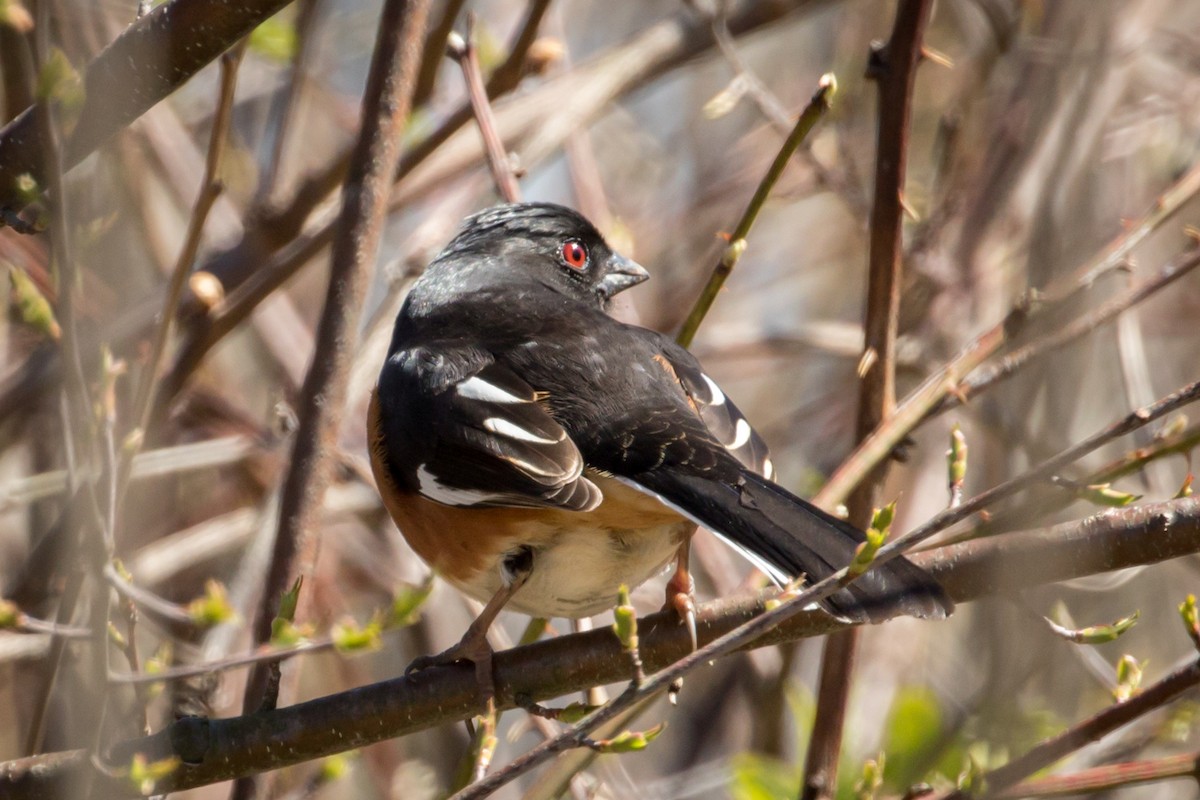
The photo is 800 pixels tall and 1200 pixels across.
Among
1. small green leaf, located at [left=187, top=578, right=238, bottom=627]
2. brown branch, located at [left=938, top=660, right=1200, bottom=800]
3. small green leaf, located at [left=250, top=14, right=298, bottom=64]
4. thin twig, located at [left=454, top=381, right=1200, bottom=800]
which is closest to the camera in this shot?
thin twig, located at [left=454, top=381, right=1200, bottom=800]

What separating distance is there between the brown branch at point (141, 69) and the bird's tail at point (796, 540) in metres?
0.99

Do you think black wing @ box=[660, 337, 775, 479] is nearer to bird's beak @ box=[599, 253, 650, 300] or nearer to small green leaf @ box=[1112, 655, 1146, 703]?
bird's beak @ box=[599, 253, 650, 300]

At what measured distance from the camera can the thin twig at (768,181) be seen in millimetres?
2127

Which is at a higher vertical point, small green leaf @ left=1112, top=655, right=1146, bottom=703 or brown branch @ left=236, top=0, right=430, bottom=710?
brown branch @ left=236, top=0, right=430, bottom=710

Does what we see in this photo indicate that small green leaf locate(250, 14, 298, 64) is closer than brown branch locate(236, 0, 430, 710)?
No

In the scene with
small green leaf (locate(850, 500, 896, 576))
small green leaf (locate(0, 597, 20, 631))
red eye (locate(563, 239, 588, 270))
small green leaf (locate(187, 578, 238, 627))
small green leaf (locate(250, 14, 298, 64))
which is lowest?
small green leaf (locate(850, 500, 896, 576))

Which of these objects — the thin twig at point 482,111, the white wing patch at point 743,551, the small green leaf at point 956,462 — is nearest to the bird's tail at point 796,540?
the white wing patch at point 743,551

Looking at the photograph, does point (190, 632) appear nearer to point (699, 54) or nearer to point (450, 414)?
point (450, 414)

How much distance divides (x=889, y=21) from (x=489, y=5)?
1.57 m

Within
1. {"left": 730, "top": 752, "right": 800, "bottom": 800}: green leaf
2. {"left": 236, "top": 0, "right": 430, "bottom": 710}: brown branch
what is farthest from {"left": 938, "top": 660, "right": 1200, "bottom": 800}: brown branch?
{"left": 236, "top": 0, "right": 430, "bottom": 710}: brown branch

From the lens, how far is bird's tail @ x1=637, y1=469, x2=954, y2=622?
178cm

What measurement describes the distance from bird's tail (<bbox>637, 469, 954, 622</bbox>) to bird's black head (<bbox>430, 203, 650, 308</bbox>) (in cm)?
99

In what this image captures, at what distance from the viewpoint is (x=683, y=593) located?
7.38 feet

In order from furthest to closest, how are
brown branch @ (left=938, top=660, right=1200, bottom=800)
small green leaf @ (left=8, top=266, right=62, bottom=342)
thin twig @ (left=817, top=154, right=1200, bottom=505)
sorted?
1. thin twig @ (left=817, top=154, right=1200, bottom=505)
2. small green leaf @ (left=8, top=266, right=62, bottom=342)
3. brown branch @ (left=938, top=660, right=1200, bottom=800)
